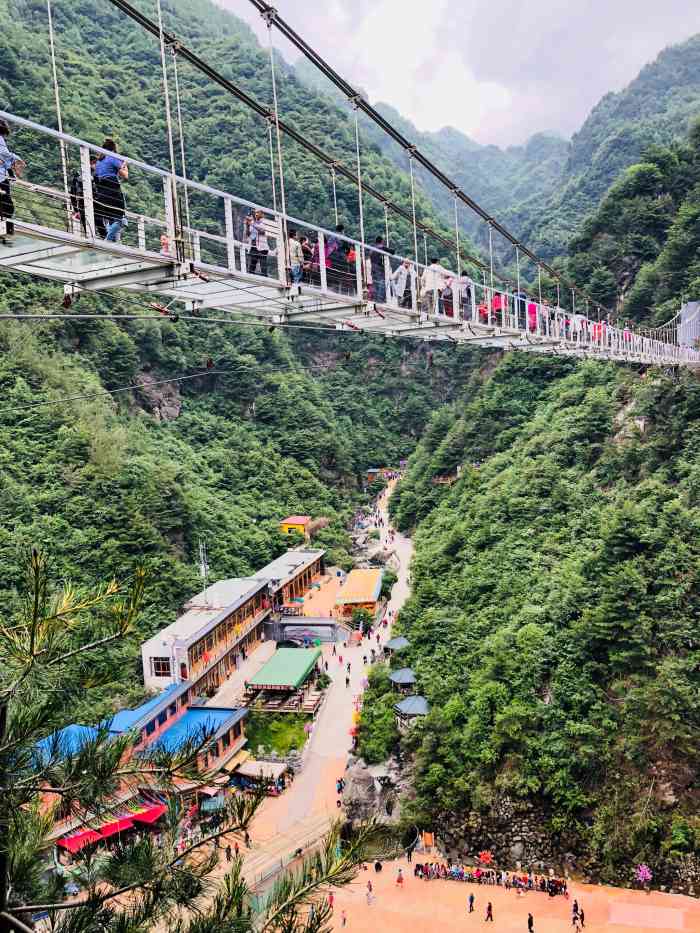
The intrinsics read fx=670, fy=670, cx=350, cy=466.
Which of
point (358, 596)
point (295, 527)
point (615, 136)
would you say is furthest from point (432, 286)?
point (615, 136)

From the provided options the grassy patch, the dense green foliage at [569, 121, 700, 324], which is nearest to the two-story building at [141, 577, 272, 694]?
the grassy patch

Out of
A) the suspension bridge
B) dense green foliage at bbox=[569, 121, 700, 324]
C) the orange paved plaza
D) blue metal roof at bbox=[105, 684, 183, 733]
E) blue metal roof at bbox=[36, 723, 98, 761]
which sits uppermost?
dense green foliage at bbox=[569, 121, 700, 324]

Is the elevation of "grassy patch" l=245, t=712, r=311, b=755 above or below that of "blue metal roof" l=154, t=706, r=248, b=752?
below

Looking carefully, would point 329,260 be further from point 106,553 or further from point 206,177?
point 206,177

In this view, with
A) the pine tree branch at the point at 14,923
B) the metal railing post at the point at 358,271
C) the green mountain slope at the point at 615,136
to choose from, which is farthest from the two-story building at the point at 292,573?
the green mountain slope at the point at 615,136

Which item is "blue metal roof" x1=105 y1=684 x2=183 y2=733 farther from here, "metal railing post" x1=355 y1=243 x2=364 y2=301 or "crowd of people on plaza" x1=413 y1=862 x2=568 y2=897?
"metal railing post" x1=355 y1=243 x2=364 y2=301

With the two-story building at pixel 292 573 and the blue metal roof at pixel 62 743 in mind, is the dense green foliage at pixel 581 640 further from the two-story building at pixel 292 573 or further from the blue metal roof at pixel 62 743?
the blue metal roof at pixel 62 743

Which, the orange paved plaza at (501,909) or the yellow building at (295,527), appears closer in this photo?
the orange paved plaza at (501,909)
